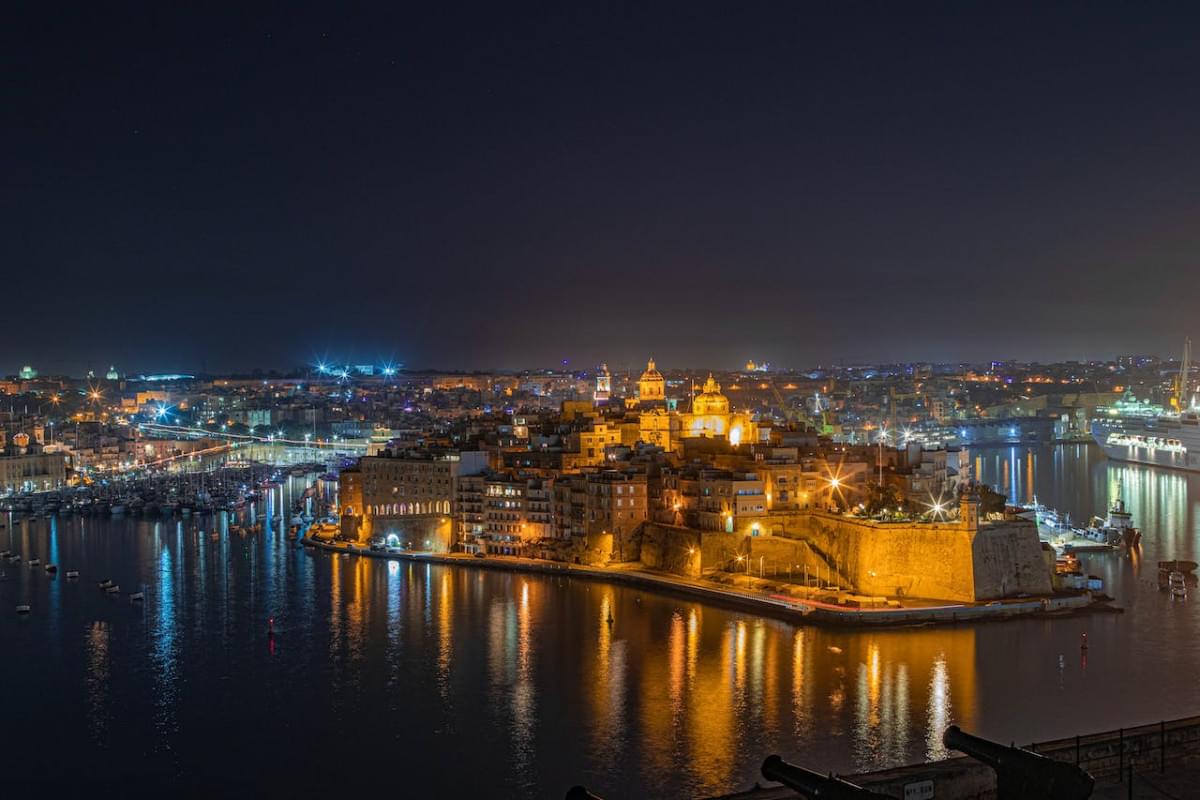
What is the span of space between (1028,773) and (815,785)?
76cm

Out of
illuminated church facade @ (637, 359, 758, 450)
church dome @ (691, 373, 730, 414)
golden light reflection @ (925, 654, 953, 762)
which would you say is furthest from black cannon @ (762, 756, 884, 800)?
church dome @ (691, 373, 730, 414)

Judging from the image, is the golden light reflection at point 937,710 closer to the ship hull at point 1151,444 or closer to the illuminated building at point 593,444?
the illuminated building at point 593,444

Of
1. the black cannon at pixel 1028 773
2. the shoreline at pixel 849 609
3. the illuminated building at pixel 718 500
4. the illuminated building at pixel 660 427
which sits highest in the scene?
the illuminated building at pixel 660 427

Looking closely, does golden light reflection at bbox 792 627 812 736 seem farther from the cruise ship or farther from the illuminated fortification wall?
the cruise ship

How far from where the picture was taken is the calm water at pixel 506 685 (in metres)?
8.22

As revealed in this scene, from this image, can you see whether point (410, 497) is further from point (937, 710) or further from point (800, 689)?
point (937, 710)

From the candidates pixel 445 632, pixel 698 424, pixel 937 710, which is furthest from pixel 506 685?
pixel 698 424

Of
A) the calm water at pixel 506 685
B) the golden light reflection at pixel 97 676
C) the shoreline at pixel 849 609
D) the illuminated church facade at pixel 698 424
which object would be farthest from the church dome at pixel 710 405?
the golden light reflection at pixel 97 676

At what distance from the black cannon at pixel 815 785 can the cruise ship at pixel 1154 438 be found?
2924 cm

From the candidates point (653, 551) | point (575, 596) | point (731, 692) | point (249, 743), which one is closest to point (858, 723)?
point (731, 692)

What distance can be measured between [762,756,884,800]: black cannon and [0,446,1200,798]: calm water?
13.6ft

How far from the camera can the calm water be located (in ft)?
27.0

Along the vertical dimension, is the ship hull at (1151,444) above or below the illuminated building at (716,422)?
below

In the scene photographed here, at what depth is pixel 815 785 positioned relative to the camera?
3.47 meters
